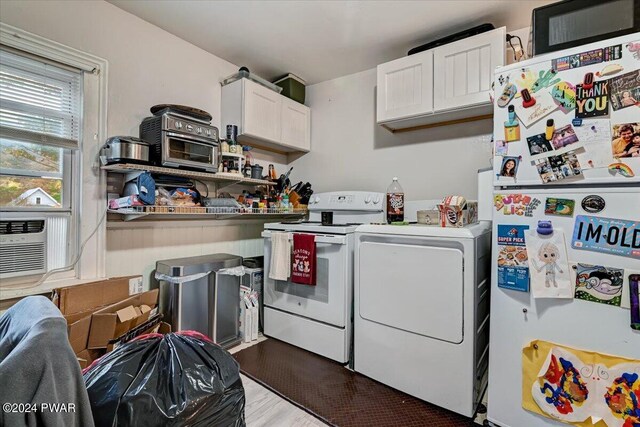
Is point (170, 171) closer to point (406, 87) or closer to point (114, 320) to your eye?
point (114, 320)

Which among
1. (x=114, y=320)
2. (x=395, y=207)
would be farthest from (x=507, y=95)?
(x=114, y=320)

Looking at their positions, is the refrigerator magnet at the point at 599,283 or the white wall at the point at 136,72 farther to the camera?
the white wall at the point at 136,72

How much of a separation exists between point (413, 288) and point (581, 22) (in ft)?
5.09

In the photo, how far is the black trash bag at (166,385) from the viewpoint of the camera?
858mm

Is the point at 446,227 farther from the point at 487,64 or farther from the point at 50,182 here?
the point at 50,182

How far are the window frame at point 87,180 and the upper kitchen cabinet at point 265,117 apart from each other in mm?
974

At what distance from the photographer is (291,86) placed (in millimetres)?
3139

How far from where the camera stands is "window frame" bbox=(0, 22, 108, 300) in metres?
1.82

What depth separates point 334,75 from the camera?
312 cm

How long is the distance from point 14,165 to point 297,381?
2141 millimetres

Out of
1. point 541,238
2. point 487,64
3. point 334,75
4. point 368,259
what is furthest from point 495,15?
point 368,259

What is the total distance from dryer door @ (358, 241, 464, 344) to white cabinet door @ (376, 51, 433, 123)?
119 cm

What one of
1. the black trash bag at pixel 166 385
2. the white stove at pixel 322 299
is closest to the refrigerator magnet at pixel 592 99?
the white stove at pixel 322 299

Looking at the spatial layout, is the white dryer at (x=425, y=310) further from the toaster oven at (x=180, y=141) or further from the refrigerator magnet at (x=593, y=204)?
the toaster oven at (x=180, y=141)
